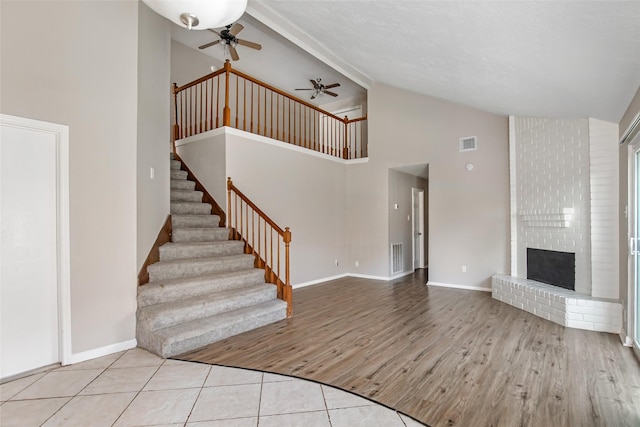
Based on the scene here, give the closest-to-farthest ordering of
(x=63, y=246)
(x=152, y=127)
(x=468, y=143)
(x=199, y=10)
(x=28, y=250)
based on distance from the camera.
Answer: (x=199, y=10) < (x=28, y=250) < (x=63, y=246) < (x=152, y=127) < (x=468, y=143)

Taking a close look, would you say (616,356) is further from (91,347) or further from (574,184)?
(91,347)

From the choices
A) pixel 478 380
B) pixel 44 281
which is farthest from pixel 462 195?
pixel 44 281

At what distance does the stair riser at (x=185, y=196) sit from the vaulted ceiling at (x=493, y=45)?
282cm

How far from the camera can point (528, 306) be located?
4367 mm

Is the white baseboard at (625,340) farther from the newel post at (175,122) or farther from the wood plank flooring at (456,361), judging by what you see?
the newel post at (175,122)

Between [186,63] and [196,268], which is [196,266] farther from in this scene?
[186,63]

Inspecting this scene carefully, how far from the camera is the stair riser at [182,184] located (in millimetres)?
5102

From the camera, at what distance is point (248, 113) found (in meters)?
7.17

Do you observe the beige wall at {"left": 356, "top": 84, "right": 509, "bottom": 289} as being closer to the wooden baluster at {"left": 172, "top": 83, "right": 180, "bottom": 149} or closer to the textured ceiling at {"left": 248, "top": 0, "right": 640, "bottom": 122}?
the textured ceiling at {"left": 248, "top": 0, "right": 640, "bottom": 122}

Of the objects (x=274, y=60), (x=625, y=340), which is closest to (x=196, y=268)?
(x=625, y=340)

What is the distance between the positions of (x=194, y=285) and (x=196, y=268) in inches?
13.0

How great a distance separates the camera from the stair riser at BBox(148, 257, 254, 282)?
11.6 feet

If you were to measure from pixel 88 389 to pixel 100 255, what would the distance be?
118cm

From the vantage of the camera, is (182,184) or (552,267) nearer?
(552,267)
